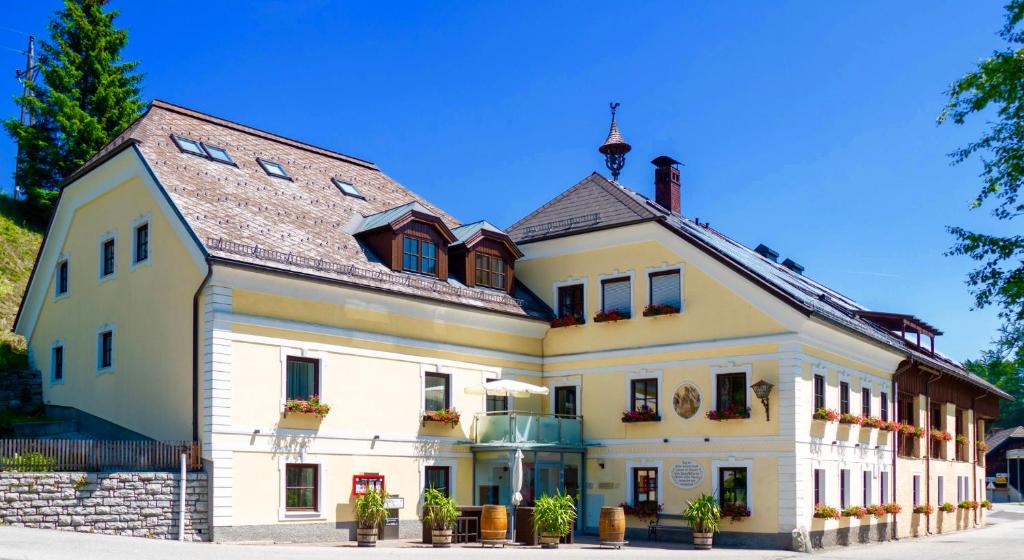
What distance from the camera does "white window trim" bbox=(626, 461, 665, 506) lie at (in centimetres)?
2762

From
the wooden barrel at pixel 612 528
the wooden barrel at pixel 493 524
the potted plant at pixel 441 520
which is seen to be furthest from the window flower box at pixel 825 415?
the potted plant at pixel 441 520

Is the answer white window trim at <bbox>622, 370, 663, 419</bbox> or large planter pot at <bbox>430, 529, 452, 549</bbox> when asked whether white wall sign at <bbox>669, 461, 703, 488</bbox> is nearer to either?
white window trim at <bbox>622, 370, 663, 419</bbox>

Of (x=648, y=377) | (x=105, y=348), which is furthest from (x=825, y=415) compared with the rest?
(x=105, y=348)

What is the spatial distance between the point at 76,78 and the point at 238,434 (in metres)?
26.7

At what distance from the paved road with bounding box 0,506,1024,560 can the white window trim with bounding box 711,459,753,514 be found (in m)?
1.70

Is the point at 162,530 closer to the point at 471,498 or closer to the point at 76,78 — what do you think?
the point at 471,498

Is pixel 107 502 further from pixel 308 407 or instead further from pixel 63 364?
pixel 63 364

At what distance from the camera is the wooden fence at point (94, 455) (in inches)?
772

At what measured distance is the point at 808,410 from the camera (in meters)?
26.5

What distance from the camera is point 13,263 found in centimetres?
3941

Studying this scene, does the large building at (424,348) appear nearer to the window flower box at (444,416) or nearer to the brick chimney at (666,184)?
the window flower box at (444,416)

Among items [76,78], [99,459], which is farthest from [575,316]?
[76,78]

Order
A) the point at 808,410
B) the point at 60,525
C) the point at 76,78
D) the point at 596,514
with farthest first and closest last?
the point at 76,78, the point at 596,514, the point at 808,410, the point at 60,525

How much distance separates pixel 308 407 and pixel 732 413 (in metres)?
10.6
